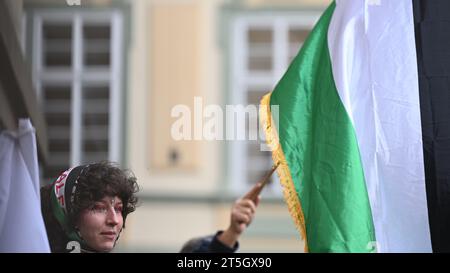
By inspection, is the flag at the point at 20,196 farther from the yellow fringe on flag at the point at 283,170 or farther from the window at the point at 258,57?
the window at the point at 258,57

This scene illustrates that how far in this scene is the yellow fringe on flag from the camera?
3256mm

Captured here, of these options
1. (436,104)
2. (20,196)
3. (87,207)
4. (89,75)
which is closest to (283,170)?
(436,104)

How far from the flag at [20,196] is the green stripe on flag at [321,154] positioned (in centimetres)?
67

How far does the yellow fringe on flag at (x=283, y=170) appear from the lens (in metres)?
3.26

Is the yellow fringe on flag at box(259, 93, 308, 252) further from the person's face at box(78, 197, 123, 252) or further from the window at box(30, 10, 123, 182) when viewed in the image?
the window at box(30, 10, 123, 182)

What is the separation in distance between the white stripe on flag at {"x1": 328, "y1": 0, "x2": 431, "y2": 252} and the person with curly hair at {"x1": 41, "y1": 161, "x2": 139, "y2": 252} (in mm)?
644

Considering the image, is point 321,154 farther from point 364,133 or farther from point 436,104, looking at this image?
point 436,104

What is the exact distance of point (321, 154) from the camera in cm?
330

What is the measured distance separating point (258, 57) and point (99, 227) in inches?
206

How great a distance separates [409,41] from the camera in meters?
3.34
